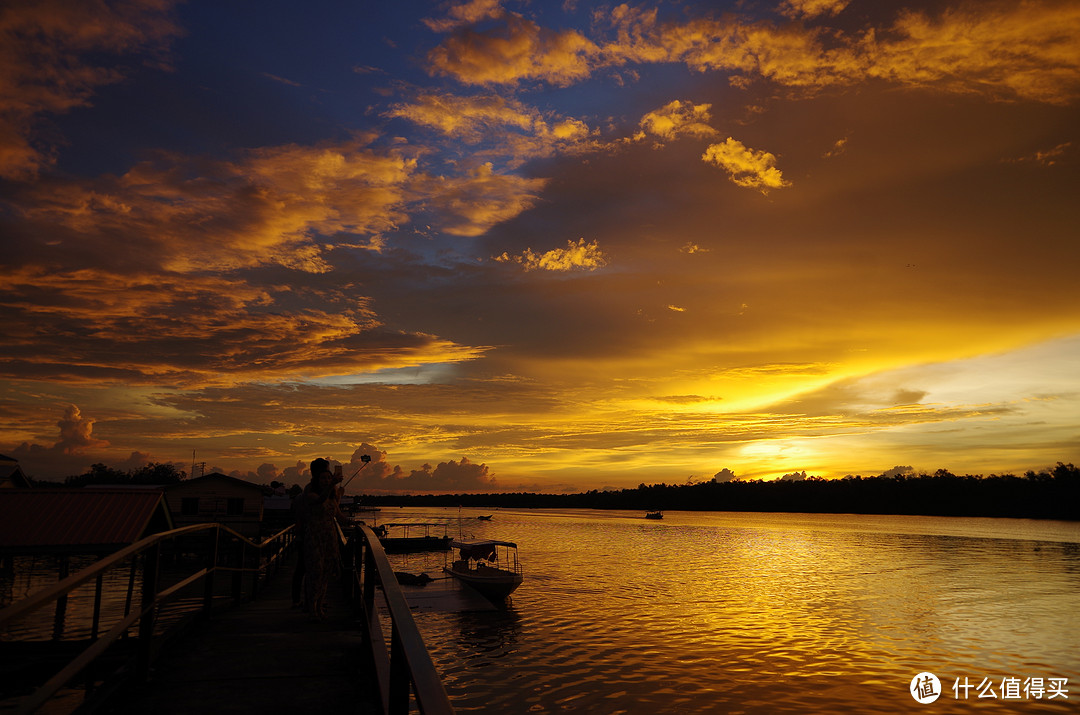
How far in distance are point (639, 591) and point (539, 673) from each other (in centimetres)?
2451

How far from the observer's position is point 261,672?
236 inches

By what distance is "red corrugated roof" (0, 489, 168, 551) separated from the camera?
17.2 meters

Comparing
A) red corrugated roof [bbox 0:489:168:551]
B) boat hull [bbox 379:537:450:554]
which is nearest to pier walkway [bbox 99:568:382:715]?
red corrugated roof [bbox 0:489:168:551]

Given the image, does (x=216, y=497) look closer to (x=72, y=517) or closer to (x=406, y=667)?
(x=72, y=517)

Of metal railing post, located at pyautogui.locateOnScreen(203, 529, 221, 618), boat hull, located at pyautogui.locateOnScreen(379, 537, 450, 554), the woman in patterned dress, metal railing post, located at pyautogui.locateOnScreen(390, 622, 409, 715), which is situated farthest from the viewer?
boat hull, located at pyautogui.locateOnScreen(379, 537, 450, 554)

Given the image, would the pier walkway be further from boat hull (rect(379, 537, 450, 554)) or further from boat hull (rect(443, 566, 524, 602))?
boat hull (rect(379, 537, 450, 554))

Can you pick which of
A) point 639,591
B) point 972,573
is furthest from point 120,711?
point 972,573

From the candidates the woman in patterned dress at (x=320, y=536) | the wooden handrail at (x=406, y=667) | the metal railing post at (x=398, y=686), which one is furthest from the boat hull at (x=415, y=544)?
the metal railing post at (x=398, y=686)

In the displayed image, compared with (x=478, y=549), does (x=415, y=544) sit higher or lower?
lower

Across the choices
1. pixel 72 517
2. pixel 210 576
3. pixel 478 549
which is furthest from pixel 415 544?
pixel 210 576

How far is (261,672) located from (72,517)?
16.3 meters

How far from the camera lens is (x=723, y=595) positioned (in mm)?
46438

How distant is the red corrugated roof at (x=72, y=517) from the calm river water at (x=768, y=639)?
38.1 feet

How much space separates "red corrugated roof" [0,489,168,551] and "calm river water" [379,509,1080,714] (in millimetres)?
11621
